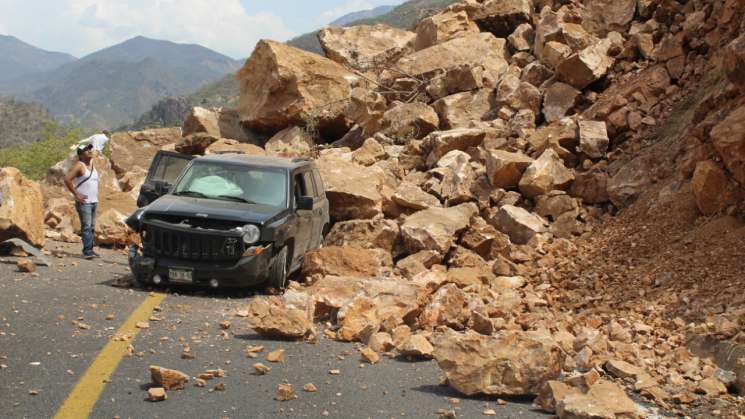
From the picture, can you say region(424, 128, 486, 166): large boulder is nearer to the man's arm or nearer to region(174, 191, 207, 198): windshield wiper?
region(174, 191, 207, 198): windshield wiper

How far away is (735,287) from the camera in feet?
29.3

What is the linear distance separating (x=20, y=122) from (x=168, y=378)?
509ft

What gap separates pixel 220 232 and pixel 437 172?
612cm

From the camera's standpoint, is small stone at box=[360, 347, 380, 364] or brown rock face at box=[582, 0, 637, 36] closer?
small stone at box=[360, 347, 380, 364]

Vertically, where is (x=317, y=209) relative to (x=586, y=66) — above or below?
below

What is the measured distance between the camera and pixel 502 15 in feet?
70.4

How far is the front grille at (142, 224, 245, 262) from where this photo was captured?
1017cm

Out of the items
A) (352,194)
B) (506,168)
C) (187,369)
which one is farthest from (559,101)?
(187,369)

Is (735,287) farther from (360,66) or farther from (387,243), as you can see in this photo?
(360,66)

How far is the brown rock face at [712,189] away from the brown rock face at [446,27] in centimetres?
1108

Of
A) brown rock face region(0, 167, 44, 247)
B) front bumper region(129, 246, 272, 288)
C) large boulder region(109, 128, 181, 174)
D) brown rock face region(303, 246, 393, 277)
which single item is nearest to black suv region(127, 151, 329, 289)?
front bumper region(129, 246, 272, 288)

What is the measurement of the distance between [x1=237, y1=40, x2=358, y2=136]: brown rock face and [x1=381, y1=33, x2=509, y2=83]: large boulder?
4.31ft

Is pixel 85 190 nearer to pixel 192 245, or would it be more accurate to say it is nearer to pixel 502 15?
pixel 192 245

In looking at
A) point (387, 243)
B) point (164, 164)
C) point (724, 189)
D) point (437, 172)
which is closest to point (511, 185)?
point (437, 172)
